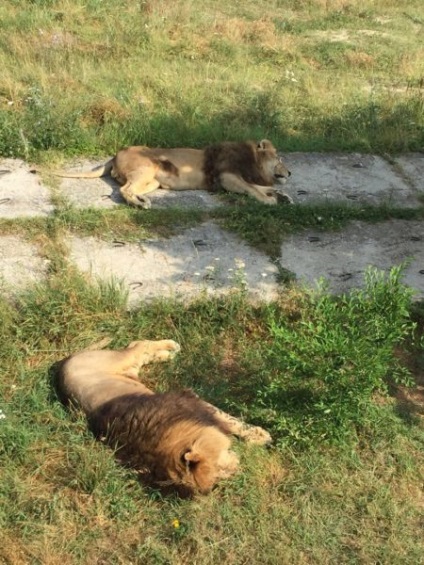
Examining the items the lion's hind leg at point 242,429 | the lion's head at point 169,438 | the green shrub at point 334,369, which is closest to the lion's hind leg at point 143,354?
the lion's head at point 169,438

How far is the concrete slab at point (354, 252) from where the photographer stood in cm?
546

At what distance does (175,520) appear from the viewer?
332cm

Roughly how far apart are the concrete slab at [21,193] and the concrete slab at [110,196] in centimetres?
22

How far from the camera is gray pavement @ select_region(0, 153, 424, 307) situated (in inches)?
206

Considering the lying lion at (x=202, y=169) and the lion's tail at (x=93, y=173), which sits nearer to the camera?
the lying lion at (x=202, y=169)

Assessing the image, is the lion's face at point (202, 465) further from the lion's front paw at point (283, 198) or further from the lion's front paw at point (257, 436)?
the lion's front paw at point (283, 198)

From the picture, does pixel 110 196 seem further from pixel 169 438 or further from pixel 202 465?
pixel 202 465

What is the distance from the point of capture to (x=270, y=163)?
6902 millimetres

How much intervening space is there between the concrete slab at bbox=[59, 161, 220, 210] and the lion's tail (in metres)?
0.04

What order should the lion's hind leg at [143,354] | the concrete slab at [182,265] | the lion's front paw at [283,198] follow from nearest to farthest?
the lion's hind leg at [143,354]
the concrete slab at [182,265]
the lion's front paw at [283,198]

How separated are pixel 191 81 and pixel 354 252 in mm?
4078

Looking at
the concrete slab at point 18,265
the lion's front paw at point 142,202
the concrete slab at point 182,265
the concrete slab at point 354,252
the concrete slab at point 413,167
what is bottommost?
the concrete slab at point 354,252

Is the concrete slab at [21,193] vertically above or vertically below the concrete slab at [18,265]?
above

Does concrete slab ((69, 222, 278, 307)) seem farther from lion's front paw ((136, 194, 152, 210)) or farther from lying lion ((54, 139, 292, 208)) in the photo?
lying lion ((54, 139, 292, 208))
